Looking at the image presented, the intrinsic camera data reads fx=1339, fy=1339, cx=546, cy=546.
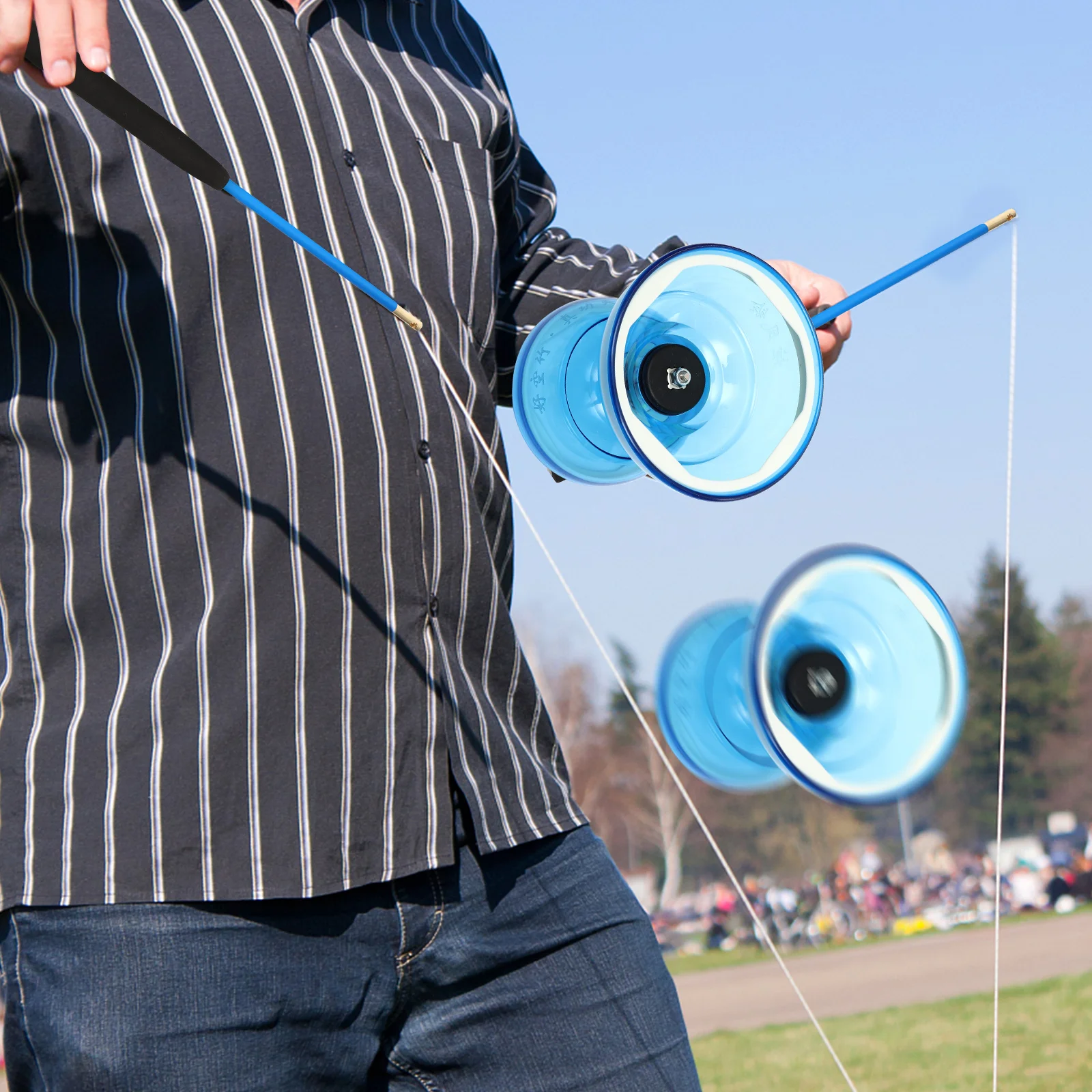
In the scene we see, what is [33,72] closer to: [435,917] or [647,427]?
[647,427]

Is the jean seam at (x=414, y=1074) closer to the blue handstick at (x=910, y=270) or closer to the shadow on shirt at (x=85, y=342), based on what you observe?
the shadow on shirt at (x=85, y=342)

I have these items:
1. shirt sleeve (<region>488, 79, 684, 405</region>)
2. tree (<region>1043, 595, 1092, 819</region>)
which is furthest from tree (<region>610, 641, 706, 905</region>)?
shirt sleeve (<region>488, 79, 684, 405</region>)

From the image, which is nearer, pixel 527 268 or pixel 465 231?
pixel 465 231

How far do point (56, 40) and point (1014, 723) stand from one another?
40613 millimetres

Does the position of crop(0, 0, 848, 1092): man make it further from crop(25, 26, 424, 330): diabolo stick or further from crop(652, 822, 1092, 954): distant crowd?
crop(652, 822, 1092, 954): distant crowd

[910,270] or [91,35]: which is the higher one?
[91,35]

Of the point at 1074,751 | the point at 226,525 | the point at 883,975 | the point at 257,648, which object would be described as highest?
the point at 226,525

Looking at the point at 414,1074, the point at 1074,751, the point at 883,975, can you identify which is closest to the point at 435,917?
the point at 414,1074

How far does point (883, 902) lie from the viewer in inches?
900

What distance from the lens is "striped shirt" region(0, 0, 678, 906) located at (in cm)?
129

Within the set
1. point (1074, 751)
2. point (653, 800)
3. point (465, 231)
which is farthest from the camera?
point (1074, 751)

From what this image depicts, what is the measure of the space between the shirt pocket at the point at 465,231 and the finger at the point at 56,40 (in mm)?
541

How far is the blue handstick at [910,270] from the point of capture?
4.34ft

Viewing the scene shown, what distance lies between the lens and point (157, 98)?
143 cm
